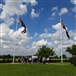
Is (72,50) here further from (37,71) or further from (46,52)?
(37,71)

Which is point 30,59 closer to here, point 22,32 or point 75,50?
point 22,32

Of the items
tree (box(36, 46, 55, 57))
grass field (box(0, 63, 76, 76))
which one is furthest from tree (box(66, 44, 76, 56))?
grass field (box(0, 63, 76, 76))

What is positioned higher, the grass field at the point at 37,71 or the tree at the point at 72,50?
the tree at the point at 72,50

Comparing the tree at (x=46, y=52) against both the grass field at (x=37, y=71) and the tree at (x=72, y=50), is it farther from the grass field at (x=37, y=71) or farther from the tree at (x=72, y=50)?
the grass field at (x=37, y=71)

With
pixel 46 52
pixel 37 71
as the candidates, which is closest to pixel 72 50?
pixel 46 52

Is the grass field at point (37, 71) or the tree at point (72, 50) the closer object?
the grass field at point (37, 71)

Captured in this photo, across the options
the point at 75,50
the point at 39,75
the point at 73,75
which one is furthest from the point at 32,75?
the point at 75,50

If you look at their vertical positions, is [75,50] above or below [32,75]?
above

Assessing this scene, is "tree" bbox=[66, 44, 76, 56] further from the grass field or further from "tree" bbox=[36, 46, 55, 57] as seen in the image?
the grass field

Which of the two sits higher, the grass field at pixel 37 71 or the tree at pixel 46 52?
the tree at pixel 46 52

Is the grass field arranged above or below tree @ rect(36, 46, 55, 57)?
below

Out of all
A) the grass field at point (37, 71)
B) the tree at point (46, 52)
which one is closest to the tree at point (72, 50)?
the tree at point (46, 52)

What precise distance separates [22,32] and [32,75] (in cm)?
2397

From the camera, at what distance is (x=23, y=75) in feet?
54.7
